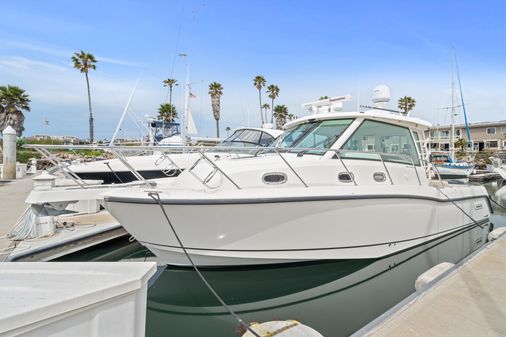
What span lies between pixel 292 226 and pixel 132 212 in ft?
7.55

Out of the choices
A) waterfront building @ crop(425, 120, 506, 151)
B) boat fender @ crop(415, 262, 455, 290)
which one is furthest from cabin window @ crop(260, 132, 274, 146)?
waterfront building @ crop(425, 120, 506, 151)

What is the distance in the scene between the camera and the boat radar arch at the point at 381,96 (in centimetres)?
717

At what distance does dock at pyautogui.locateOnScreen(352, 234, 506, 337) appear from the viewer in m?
2.56

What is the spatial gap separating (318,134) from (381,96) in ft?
7.62

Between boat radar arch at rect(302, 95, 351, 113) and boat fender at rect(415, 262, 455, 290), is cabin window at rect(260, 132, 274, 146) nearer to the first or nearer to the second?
boat radar arch at rect(302, 95, 351, 113)

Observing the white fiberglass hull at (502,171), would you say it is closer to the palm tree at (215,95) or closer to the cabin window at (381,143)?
the cabin window at (381,143)

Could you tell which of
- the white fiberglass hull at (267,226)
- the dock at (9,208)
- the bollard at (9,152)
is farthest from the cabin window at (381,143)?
the bollard at (9,152)

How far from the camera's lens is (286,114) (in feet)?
144

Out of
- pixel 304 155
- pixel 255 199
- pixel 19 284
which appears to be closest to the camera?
pixel 19 284

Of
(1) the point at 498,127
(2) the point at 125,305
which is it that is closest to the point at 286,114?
(1) the point at 498,127

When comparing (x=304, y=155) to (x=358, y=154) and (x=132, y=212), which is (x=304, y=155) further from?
(x=132, y=212)

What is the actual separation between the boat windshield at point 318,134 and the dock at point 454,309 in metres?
2.76

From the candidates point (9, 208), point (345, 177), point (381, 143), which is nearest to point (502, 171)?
point (381, 143)

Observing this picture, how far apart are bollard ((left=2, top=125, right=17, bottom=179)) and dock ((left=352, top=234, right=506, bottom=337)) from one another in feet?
56.6
